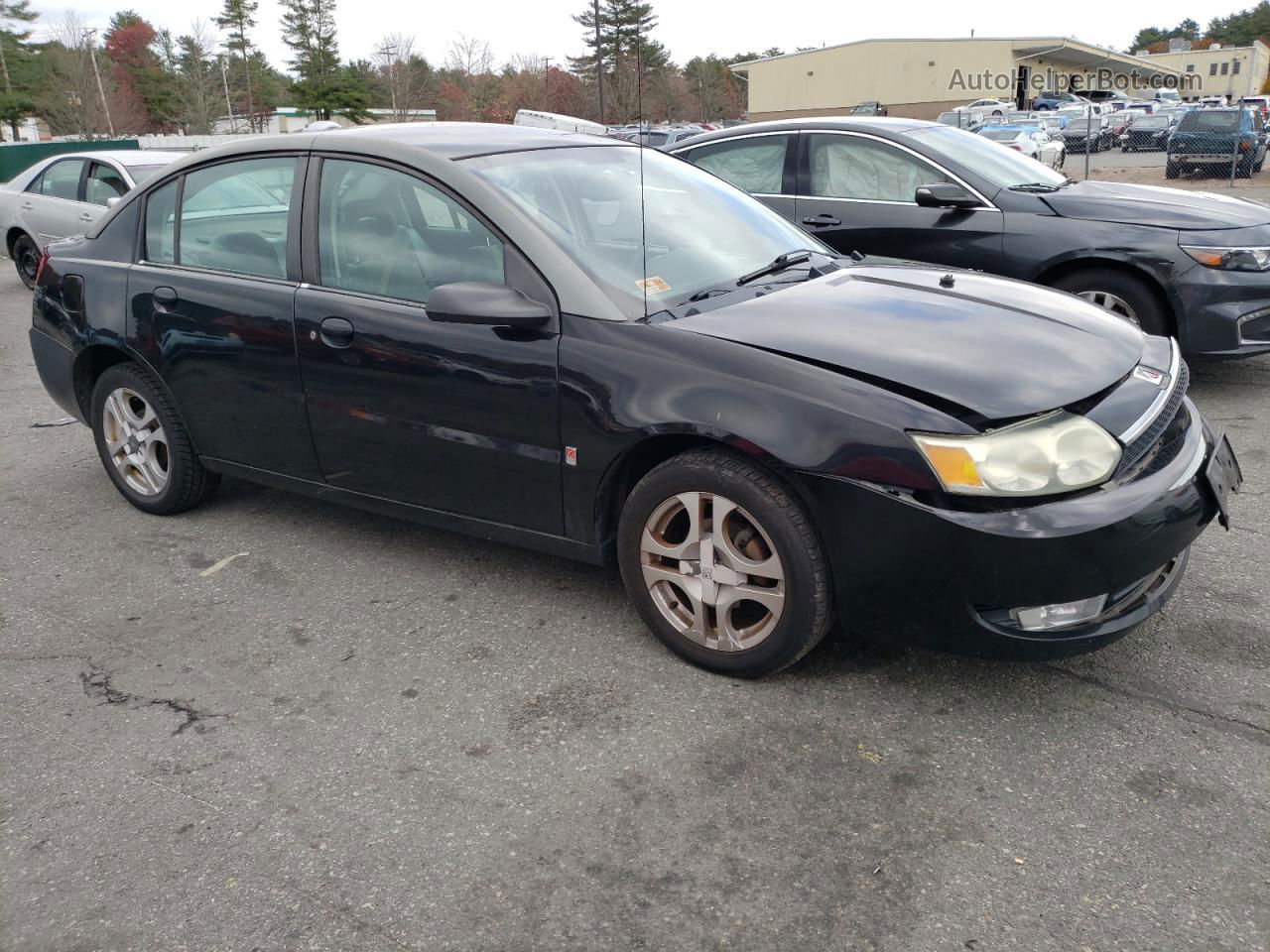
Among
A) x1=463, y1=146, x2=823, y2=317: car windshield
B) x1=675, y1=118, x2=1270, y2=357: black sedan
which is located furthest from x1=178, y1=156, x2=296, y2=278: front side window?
x1=675, y1=118, x2=1270, y2=357: black sedan

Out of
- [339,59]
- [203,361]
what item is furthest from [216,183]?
[339,59]

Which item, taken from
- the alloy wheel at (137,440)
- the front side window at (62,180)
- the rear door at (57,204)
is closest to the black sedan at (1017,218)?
the alloy wheel at (137,440)

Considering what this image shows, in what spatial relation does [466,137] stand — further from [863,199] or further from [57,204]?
[57,204]

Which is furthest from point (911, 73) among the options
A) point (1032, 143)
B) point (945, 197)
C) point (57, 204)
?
point (945, 197)

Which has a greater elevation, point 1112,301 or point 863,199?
point 863,199

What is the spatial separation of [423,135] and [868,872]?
2.85 m

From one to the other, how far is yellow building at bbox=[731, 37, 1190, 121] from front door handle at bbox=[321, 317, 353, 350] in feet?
194

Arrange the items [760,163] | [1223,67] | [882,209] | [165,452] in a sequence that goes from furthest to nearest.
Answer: [1223,67] → [760,163] → [882,209] → [165,452]

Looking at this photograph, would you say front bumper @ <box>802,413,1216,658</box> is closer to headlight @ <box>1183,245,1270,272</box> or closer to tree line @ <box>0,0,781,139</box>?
headlight @ <box>1183,245,1270,272</box>

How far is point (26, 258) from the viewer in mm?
12375

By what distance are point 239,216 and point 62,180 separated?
353 inches

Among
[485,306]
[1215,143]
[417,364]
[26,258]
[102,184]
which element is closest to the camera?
[485,306]

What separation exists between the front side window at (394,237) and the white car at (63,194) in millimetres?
7875

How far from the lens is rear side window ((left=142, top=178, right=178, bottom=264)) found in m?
4.36
